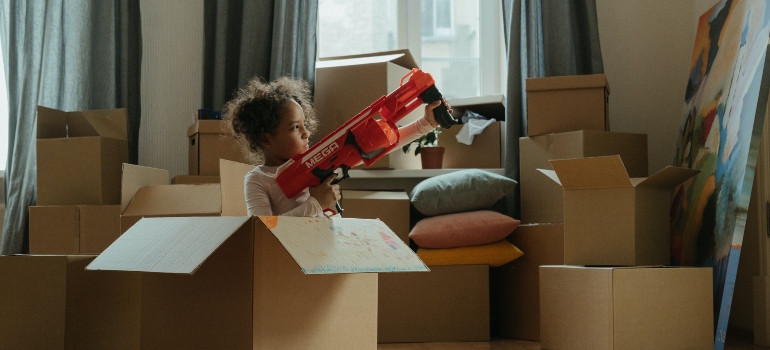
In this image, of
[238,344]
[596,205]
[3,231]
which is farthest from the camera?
[3,231]

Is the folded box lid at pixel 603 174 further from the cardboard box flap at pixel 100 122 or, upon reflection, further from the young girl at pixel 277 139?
the cardboard box flap at pixel 100 122

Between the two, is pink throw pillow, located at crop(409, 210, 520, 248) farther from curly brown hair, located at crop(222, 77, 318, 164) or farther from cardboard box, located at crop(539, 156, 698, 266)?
curly brown hair, located at crop(222, 77, 318, 164)

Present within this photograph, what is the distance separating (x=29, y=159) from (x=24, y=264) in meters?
1.56

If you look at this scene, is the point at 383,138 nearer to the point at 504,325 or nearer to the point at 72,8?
the point at 504,325

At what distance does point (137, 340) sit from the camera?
4.62 ft

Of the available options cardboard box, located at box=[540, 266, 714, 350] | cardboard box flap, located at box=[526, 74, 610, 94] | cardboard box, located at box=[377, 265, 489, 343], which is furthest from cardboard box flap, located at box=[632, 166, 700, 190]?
cardboard box, located at box=[377, 265, 489, 343]

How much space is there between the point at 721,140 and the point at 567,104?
580mm

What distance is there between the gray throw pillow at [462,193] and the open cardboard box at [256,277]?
1375 mm

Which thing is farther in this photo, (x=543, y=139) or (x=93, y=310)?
(x=543, y=139)

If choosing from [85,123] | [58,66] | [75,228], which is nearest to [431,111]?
[75,228]

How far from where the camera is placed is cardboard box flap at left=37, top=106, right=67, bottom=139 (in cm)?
264

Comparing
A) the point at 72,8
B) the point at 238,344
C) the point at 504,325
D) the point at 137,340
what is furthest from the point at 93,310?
the point at 72,8

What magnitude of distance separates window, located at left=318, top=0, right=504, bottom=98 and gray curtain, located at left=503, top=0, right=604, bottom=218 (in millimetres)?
284

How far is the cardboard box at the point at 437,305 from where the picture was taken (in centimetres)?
248
